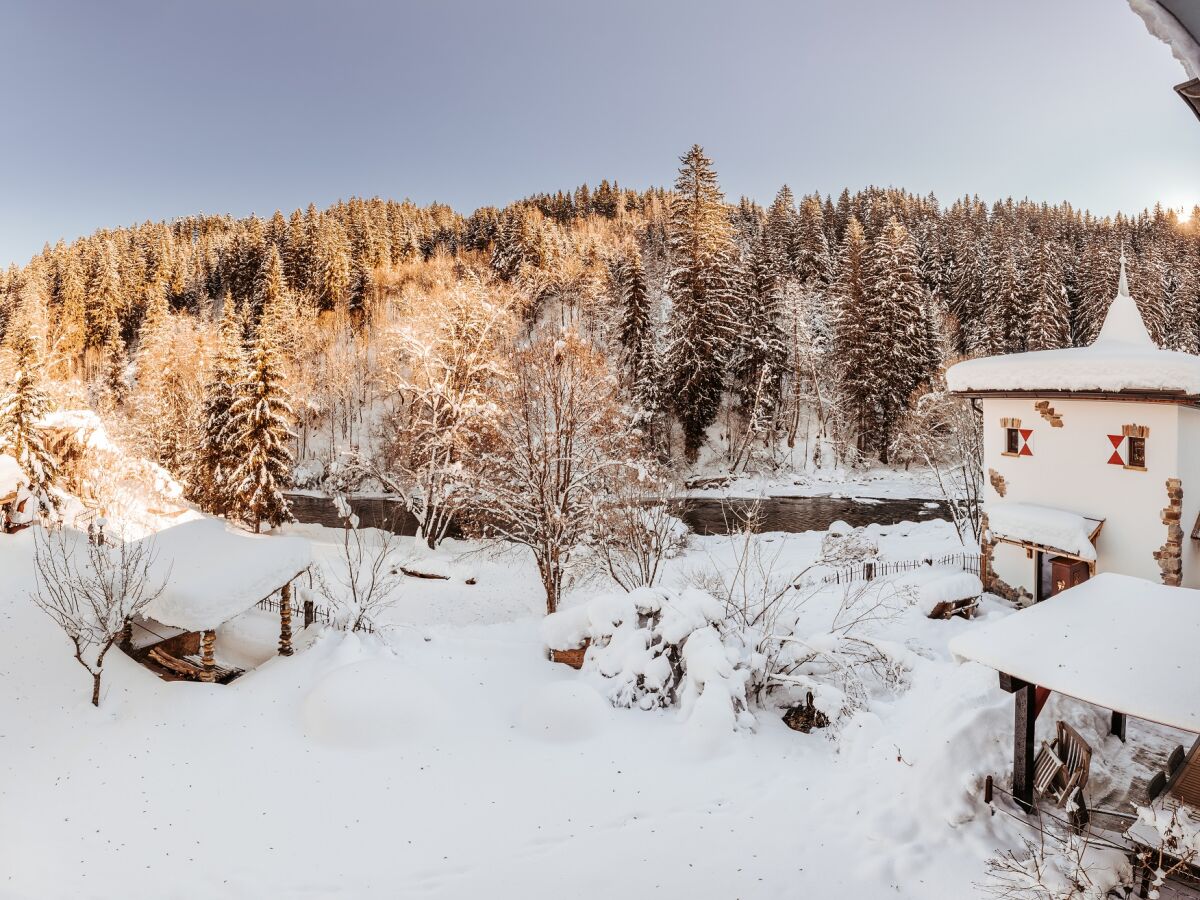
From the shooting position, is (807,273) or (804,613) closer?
(804,613)

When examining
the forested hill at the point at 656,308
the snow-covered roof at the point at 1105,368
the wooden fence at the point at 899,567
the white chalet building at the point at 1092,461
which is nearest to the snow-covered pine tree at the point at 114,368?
the forested hill at the point at 656,308

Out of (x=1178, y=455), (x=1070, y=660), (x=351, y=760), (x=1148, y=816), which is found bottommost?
(x=351, y=760)

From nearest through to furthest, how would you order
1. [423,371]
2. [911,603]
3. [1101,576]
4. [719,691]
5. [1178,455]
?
[1101,576] < [719,691] < [1178,455] < [911,603] < [423,371]

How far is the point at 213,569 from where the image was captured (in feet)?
40.1

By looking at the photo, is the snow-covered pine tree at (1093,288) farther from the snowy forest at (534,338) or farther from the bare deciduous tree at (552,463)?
the bare deciduous tree at (552,463)

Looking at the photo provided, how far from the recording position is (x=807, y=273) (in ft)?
191

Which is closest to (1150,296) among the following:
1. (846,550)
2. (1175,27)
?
(846,550)

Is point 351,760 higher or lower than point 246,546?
lower

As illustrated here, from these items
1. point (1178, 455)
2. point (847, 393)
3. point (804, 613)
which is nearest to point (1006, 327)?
point (847, 393)

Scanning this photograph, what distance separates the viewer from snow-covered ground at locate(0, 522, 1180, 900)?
7082 millimetres

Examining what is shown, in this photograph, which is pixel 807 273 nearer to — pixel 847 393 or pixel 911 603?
pixel 847 393

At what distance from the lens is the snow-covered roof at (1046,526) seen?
13422mm

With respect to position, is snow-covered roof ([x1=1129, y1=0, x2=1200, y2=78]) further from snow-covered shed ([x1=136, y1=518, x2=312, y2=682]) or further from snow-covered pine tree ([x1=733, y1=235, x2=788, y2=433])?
snow-covered pine tree ([x1=733, y1=235, x2=788, y2=433])

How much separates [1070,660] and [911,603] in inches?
363
